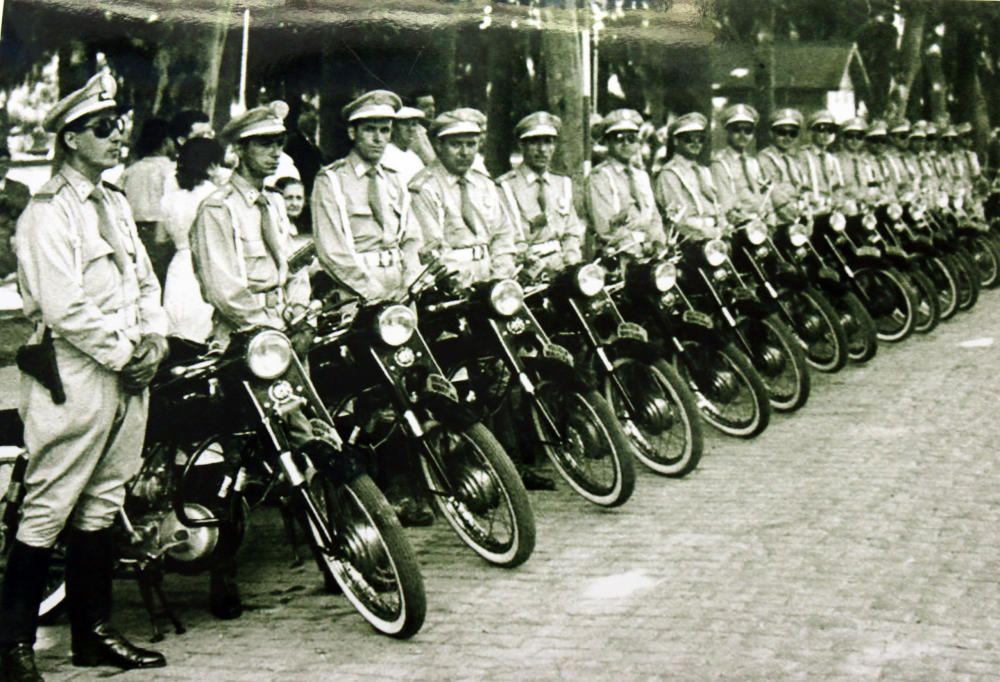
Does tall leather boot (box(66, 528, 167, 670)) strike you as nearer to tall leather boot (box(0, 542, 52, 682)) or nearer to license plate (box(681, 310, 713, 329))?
tall leather boot (box(0, 542, 52, 682))

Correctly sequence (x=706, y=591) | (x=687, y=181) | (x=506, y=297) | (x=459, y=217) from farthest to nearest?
1. (x=687, y=181)
2. (x=459, y=217)
3. (x=506, y=297)
4. (x=706, y=591)

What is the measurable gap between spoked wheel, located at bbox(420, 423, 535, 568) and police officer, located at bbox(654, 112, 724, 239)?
3.06 m

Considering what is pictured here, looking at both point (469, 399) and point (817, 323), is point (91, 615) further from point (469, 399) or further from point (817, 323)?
point (817, 323)

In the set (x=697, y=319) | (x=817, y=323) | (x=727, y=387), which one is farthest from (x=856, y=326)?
(x=697, y=319)

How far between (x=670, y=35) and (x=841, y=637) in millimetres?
3219

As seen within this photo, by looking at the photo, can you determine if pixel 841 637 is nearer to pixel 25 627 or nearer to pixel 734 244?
pixel 25 627

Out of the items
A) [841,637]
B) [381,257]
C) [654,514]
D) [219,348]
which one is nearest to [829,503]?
[654,514]

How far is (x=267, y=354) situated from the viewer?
4406 millimetres

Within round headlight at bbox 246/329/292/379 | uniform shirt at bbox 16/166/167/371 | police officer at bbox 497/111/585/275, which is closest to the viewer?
uniform shirt at bbox 16/166/167/371

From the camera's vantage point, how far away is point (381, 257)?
19.4 ft

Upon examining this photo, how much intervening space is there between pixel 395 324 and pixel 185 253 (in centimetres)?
83

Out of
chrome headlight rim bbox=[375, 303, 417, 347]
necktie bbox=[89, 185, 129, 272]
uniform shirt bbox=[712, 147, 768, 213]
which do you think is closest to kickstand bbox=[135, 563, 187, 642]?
necktie bbox=[89, 185, 129, 272]

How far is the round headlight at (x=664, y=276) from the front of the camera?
21.7 feet

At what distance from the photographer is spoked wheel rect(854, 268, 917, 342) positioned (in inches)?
356
